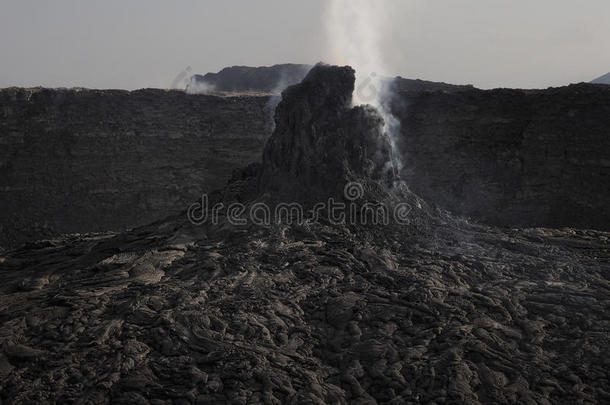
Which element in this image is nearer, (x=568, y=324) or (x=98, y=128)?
(x=568, y=324)

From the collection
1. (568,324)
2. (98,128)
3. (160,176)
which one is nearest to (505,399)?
(568,324)

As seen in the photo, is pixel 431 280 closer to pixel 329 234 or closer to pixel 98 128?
pixel 329 234

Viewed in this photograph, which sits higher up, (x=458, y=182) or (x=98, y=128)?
(x=98, y=128)

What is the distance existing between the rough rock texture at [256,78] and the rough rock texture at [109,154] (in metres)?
19.0

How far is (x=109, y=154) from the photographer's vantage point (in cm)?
2534

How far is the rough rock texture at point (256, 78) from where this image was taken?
46.2m

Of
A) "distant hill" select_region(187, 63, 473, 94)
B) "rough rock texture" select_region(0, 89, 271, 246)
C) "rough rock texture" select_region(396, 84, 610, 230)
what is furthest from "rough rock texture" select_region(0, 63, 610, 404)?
"distant hill" select_region(187, 63, 473, 94)

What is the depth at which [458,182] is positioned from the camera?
24516 millimetres

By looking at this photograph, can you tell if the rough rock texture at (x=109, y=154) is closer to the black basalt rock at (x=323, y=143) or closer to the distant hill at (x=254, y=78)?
the black basalt rock at (x=323, y=143)

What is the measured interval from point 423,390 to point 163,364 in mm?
3138

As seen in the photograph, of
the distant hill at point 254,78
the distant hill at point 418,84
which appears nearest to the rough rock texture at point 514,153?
the distant hill at point 418,84

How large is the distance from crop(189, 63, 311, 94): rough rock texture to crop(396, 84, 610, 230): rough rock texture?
21321 millimetres

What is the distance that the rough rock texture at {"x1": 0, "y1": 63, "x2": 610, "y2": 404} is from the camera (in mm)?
7086

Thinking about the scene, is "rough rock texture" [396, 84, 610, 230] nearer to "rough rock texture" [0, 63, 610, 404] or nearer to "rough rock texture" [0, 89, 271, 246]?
"rough rock texture" [0, 89, 271, 246]
